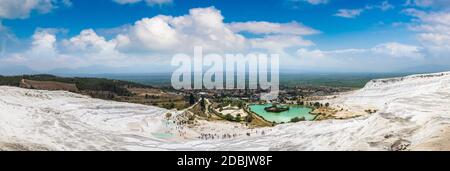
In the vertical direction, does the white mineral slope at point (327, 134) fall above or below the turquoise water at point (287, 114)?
above

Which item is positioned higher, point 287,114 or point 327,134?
point 327,134

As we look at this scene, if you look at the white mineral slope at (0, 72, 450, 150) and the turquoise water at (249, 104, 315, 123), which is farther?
the turquoise water at (249, 104, 315, 123)

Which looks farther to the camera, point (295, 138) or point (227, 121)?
point (227, 121)

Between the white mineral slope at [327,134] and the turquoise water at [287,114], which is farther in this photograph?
the turquoise water at [287,114]

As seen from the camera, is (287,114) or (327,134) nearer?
(327,134)

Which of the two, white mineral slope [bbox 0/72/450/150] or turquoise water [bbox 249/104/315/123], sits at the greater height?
white mineral slope [bbox 0/72/450/150]

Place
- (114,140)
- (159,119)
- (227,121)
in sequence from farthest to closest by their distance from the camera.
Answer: (227,121), (159,119), (114,140)
